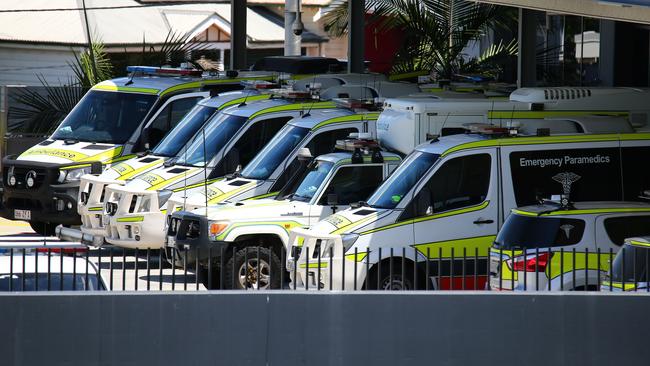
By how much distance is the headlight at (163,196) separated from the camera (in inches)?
750

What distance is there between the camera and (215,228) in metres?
16.8

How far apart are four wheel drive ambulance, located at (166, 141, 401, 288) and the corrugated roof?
76.5 feet

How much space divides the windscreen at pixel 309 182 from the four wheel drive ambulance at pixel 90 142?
15.8 feet

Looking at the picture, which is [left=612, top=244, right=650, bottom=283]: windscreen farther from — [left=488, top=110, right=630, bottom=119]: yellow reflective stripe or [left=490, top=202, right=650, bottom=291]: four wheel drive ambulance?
[left=488, top=110, right=630, bottom=119]: yellow reflective stripe

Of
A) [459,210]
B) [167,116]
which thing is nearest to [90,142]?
[167,116]

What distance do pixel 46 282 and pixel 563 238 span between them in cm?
522

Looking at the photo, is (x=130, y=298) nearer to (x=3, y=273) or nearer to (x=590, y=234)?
(x=3, y=273)

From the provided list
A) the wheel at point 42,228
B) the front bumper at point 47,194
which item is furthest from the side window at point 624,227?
the wheel at point 42,228

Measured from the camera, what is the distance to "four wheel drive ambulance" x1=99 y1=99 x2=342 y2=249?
19.0m

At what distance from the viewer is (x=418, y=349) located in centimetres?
1054

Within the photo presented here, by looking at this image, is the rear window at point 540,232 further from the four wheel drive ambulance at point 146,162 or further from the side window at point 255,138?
the four wheel drive ambulance at point 146,162

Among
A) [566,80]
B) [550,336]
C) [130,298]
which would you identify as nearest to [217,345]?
[130,298]

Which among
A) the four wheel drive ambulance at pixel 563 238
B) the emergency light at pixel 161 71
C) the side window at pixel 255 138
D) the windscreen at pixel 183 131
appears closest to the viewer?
the four wheel drive ambulance at pixel 563 238

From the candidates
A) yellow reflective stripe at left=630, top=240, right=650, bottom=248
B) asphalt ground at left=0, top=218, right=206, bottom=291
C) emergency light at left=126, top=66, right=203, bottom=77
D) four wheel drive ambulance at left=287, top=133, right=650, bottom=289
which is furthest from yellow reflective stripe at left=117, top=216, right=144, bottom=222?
yellow reflective stripe at left=630, top=240, right=650, bottom=248
